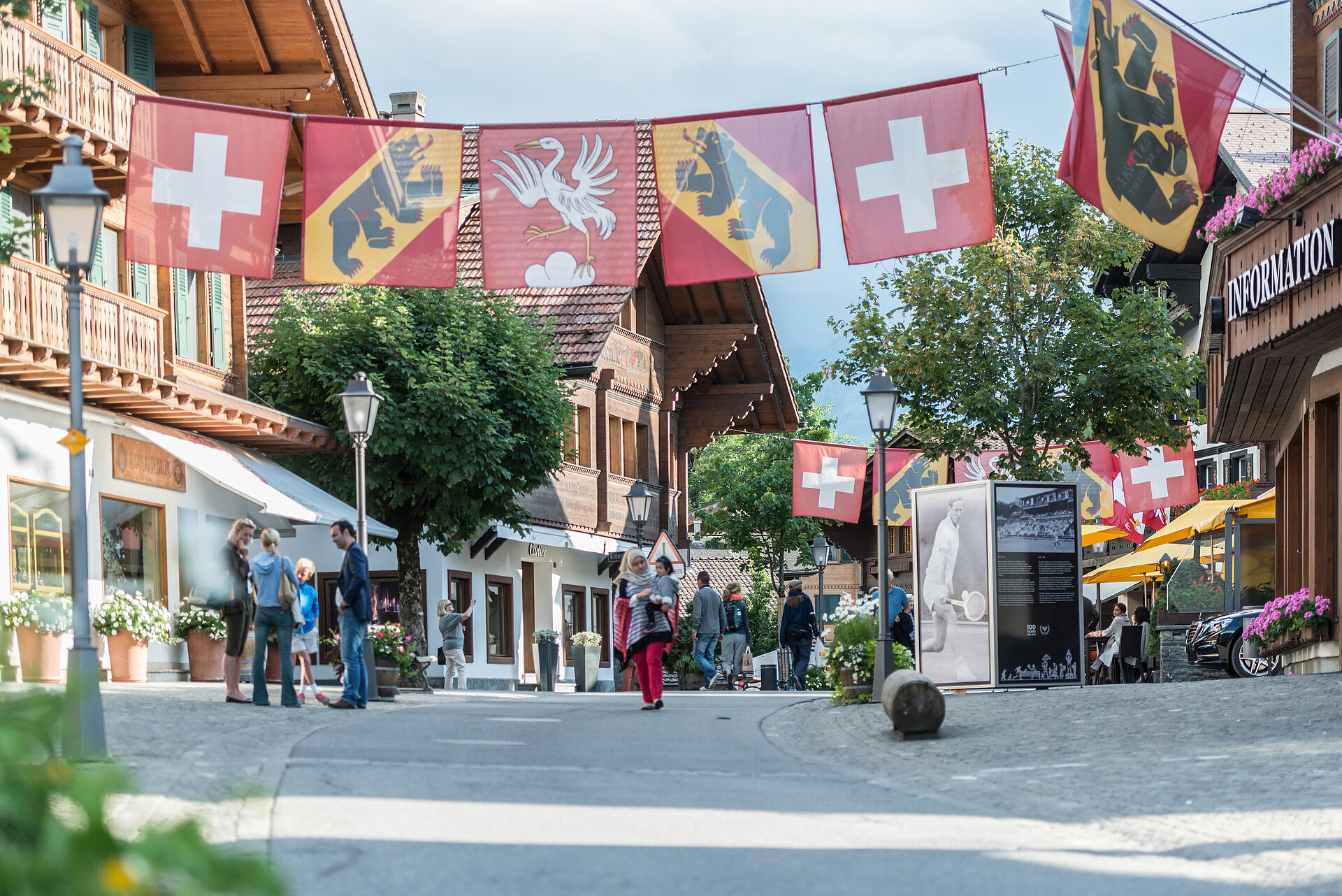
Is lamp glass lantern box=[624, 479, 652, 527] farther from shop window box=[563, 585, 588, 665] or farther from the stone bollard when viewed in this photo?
the stone bollard

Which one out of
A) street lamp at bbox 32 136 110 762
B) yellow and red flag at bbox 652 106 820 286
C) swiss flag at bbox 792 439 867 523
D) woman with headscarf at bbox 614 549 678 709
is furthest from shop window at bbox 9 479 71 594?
swiss flag at bbox 792 439 867 523

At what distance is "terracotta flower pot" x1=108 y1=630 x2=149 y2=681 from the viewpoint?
70.3 feet

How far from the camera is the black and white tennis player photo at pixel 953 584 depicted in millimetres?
19453

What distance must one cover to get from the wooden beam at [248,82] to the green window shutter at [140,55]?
140cm

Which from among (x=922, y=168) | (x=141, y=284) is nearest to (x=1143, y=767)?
(x=922, y=168)

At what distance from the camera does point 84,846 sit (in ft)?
8.54

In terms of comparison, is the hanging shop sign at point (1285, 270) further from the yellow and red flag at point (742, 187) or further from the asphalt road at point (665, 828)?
the asphalt road at point (665, 828)

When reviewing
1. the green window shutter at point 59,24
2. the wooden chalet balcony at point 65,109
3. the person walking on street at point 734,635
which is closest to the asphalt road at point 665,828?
the wooden chalet balcony at point 65,109

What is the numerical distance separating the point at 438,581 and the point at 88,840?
105 ft

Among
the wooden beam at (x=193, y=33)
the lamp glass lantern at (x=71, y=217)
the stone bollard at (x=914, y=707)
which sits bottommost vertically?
the stone bollard at (x=914, y=707)

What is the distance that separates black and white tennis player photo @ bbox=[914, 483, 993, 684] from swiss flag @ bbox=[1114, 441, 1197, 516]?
581 inches

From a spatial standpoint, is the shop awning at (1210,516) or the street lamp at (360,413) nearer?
the street lamp at (360,413)

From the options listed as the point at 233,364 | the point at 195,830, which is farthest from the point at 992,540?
the point at 195,830

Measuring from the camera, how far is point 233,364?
2733 cm
